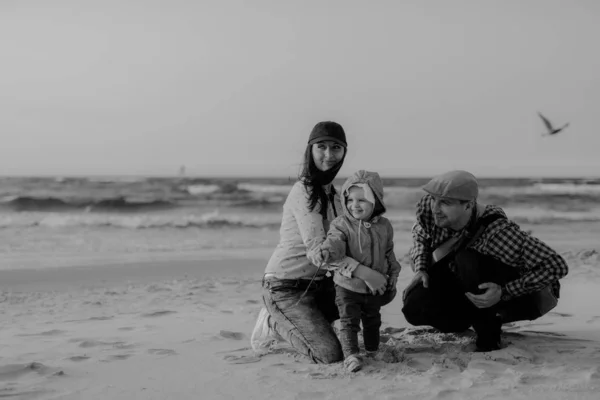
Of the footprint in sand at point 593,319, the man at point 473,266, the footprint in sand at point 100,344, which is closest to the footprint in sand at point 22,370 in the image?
the footprint in sand at point 100,344

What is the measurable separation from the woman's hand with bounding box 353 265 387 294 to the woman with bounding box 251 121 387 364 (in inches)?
6.3

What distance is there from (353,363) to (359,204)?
82 cm

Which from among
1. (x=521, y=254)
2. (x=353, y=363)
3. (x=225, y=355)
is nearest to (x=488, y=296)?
(x=521, y=254)

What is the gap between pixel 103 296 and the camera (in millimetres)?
5797

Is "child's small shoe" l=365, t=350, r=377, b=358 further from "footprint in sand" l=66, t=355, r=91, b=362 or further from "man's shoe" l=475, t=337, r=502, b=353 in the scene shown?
"footprint in sand" l=66, t=355, r=91, b=362

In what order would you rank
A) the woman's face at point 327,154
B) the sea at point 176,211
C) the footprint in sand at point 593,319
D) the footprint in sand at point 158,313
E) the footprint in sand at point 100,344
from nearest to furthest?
the woman's face at point 327,154
the footprint in sand at point 100,344
the footprint in sand at point 593,319
the footprint in sand at point 158,313
the sea at point 176,211

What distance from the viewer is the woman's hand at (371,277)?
325cm

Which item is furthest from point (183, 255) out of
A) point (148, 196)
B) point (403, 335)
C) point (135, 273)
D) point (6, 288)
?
point (148, 196)

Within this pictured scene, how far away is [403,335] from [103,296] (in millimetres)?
3097

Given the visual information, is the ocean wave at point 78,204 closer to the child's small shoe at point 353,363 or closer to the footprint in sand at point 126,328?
the footprint in sand at point 126,328

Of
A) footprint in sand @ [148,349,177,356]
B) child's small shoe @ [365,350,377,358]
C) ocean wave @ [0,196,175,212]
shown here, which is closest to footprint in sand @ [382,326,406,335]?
child's small shoe @ [365,350,377,358]

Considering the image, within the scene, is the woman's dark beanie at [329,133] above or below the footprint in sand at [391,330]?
above

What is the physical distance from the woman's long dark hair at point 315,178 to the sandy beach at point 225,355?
903mm

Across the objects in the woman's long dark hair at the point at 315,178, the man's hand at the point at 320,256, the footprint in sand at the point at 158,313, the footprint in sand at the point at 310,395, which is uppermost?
the woman's long dark hair at the point at 315,178
